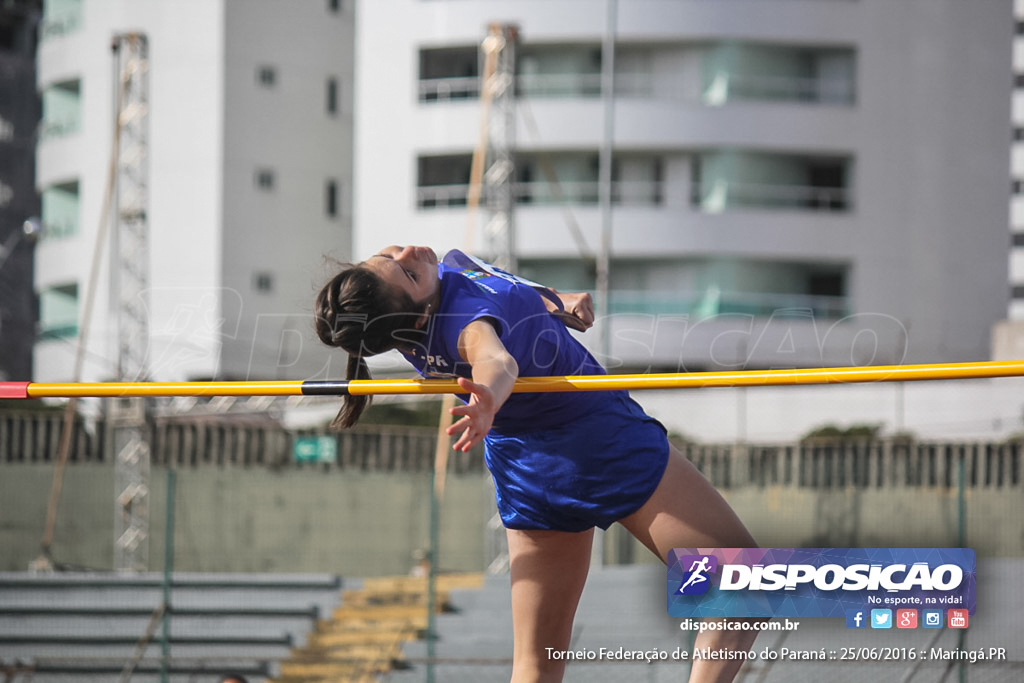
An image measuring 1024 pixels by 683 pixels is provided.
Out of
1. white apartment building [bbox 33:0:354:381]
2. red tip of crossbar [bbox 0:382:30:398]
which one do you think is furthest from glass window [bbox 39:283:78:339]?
red tip of crossbar [bbox 0:382:30:398]

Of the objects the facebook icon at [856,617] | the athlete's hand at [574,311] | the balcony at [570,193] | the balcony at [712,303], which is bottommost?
Answer: the balcony at [712,303]

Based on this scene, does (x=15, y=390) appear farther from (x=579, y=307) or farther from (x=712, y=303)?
(x=712, y=303)

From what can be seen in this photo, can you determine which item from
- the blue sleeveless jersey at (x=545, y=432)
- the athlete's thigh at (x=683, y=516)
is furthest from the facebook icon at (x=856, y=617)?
the blue sleeveless jersey at (x=545, y=432)

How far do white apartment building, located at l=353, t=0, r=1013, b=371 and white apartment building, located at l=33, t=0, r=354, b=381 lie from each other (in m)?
3.53

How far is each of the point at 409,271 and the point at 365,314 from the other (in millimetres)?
165

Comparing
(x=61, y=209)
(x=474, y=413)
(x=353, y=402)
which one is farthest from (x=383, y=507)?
(x=61, y=209)

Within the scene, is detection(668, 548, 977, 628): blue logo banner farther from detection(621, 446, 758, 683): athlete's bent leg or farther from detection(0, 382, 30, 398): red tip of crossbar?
detection(0, 382, 30, 398): red tip of crossbar

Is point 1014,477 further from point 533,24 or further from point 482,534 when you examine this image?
point 533,24

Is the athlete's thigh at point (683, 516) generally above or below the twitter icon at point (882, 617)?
above

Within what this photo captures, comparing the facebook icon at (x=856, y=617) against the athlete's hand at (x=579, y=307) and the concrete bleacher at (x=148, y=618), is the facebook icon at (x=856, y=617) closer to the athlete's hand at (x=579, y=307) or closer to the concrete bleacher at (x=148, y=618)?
the athlete's hand at (x=579, y=307)

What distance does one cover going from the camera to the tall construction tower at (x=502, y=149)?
47.4 feet

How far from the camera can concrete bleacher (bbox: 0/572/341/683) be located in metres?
→ 10.1

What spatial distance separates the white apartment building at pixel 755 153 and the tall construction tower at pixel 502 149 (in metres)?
9.82

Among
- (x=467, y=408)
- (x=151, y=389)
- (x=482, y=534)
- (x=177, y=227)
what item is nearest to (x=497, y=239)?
(x=482, y=534)
